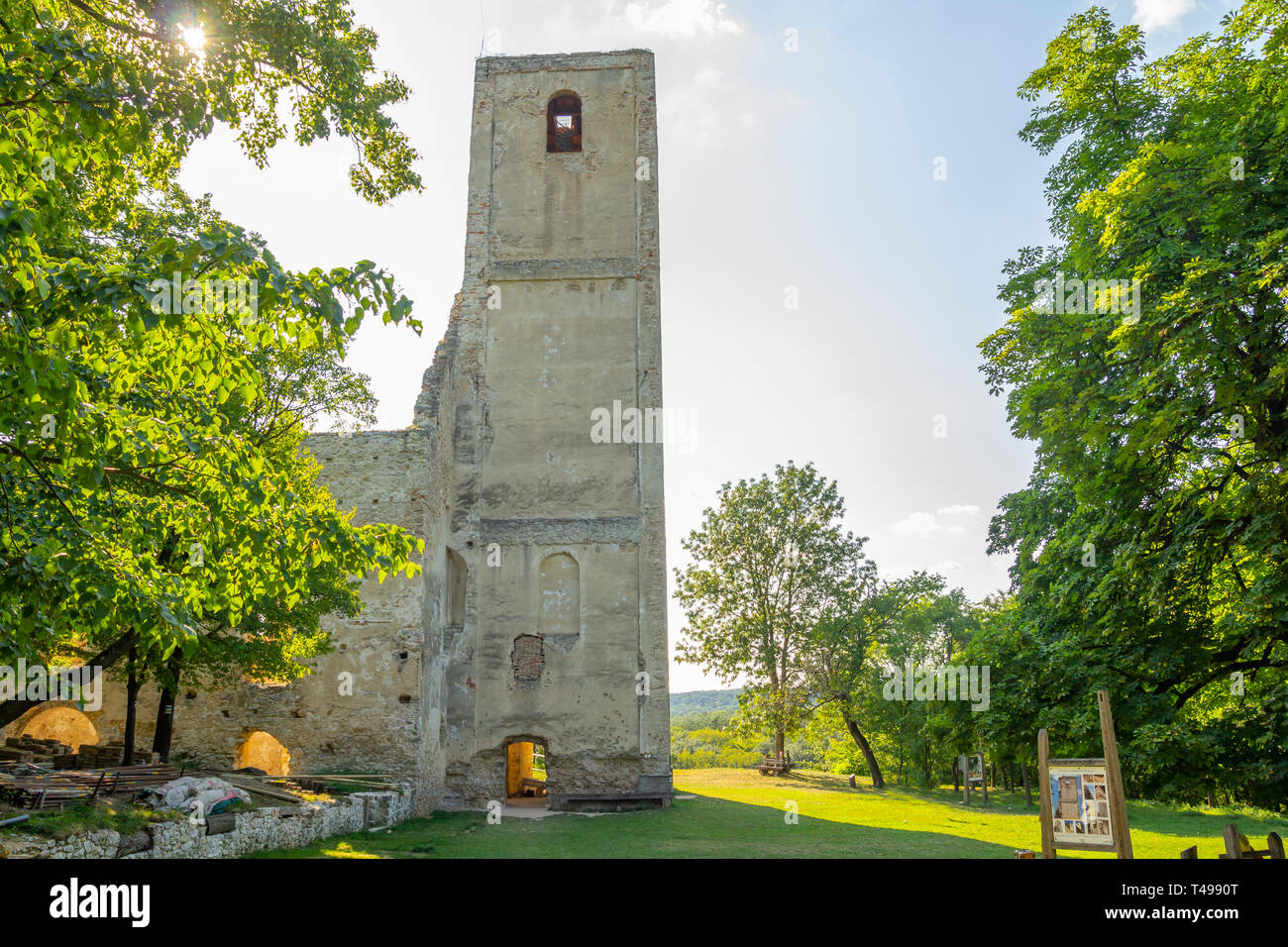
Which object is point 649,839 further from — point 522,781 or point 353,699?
point 522,781

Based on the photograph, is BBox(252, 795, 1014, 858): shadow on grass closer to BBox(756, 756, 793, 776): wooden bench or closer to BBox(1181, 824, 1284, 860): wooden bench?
BBox(1181, 824, 1284, 860): wooden bench

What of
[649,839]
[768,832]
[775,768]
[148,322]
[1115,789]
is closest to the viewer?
[148,322]

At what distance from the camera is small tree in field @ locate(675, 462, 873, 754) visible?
33.1 metres

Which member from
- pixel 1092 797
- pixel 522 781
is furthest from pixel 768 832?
pixel 522 781

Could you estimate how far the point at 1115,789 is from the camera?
7797mm

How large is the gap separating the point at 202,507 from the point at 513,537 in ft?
47.6

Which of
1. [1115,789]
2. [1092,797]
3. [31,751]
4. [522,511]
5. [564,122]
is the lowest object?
[31,751]

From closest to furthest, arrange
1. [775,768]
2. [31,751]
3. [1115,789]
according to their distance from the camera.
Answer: [1115,789]
[31,751]
[775,768]

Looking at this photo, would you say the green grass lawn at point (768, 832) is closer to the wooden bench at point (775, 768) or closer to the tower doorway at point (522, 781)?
the tower doorway at point (522, 781)

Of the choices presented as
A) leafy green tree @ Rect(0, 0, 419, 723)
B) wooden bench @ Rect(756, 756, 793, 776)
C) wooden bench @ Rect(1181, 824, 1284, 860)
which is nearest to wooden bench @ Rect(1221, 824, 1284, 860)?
wooden bench @ Rect(1181, 824, 1284, 860)

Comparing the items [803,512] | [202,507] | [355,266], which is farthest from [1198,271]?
[803,512]

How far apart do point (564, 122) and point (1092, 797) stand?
22.9 meters

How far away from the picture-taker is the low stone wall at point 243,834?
731 cm

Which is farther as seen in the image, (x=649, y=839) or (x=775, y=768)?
(x=775, y=768)
